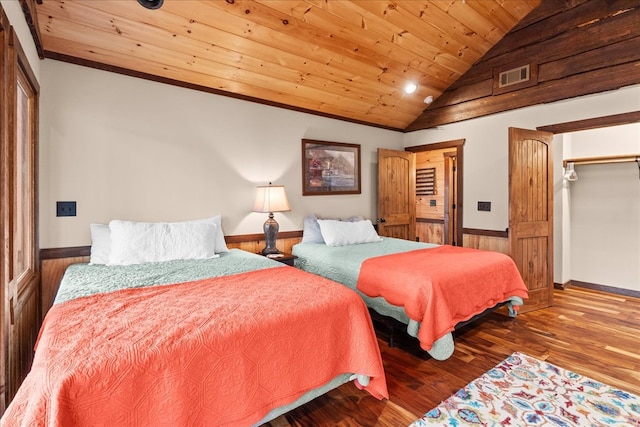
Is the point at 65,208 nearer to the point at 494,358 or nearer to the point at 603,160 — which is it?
the point at 494,358

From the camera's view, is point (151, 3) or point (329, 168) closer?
point (151, 3)

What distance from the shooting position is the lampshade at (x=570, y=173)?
4.30 m

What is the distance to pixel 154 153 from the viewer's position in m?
3.09

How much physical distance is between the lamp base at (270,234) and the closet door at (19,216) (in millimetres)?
1927

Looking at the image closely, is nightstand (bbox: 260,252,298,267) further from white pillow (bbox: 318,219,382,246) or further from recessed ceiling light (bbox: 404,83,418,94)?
recessed ceiling light (bbox: 404,83,418,94)

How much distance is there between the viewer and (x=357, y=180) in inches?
184

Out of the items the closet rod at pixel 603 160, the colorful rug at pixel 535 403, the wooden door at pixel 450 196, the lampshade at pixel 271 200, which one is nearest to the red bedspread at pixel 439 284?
the colorful rug at pixel 535 403

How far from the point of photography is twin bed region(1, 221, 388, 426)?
3.59ft

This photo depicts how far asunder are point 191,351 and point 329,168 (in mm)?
3376

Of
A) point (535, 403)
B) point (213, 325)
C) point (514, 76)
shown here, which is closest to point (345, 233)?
point (535, 403)

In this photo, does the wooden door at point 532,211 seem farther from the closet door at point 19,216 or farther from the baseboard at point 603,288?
the closet door at point 19,216

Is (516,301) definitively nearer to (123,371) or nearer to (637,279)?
(637,279)

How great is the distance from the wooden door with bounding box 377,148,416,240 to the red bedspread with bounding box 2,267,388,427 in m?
2.93

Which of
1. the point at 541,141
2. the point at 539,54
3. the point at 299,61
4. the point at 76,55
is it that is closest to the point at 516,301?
the point at 541,141
